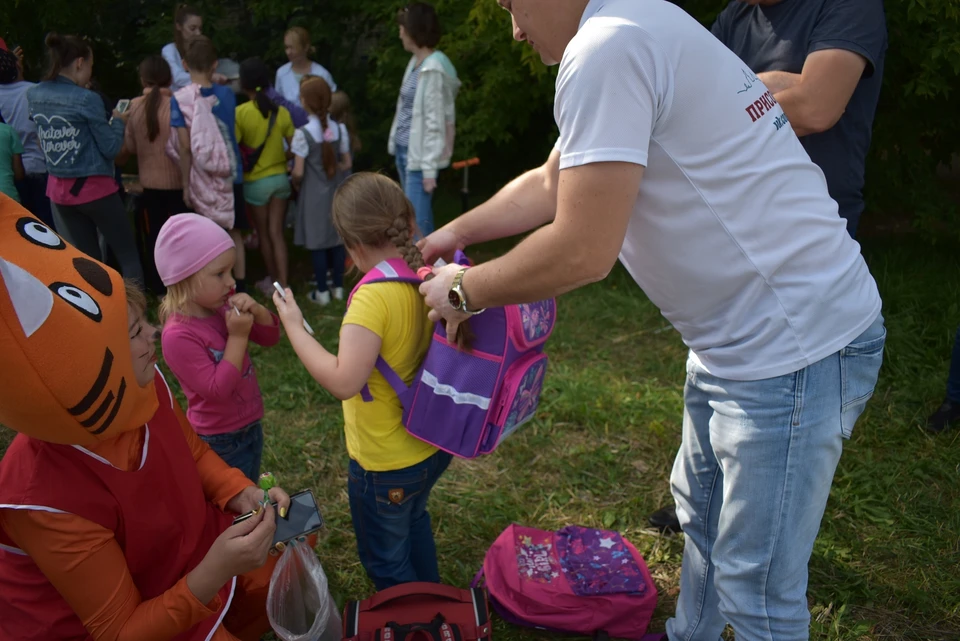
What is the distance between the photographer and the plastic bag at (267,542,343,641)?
221 cm

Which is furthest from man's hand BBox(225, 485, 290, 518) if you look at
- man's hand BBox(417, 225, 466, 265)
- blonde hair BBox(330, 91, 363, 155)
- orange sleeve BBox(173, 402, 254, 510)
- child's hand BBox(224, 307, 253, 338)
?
blonde hair BBox(330, 91, 363, 155)

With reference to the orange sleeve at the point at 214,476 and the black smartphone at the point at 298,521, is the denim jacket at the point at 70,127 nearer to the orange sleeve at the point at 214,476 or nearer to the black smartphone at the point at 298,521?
the orange sleeve at the point at 214,476

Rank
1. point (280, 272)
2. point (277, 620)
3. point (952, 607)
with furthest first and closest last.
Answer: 1. point (280, 272)
2. point (952, 607)
3. point (277, 620)

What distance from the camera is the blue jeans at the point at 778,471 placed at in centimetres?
172

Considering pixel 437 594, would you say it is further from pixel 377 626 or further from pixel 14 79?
pixel 14 79

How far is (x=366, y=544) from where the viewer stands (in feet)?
8.46

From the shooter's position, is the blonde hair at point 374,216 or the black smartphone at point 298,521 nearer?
the black smartphone at point 298,521

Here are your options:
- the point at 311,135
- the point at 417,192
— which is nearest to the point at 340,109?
the point at 311,135

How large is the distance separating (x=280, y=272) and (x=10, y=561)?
467cm

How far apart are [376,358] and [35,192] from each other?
493 centimetres

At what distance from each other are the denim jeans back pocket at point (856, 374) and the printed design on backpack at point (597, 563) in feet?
3.94

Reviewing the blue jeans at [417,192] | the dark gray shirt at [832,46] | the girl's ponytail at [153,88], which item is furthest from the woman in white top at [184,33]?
the dark gray shirt at [832,46]

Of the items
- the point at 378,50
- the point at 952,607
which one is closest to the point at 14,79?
the point at 378,50

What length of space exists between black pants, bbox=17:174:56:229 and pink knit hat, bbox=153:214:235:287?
3960 mm
